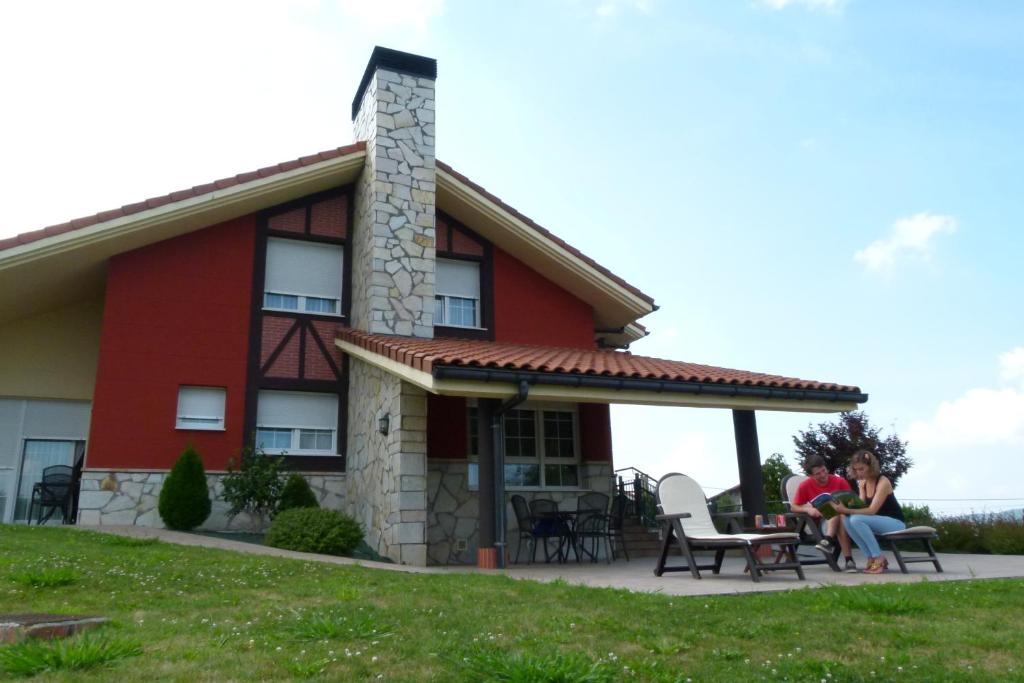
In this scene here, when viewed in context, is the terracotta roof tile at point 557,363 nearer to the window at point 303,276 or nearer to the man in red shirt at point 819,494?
the window at point 303,276

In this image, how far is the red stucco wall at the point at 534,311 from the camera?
14859 millimetres

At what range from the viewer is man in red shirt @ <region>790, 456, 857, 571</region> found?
8586 mm

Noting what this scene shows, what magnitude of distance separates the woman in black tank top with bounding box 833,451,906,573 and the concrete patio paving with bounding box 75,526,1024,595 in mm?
233

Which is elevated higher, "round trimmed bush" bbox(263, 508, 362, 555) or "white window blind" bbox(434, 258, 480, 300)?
"white window blind" bbox(434, 258, 480, 300)

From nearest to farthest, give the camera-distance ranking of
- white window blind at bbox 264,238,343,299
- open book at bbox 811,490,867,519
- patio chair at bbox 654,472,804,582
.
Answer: patio chair at bbox 654,472,804,582 < open book at bbox 811,490,867,519 < white window blind at bbox 264,238,343,299

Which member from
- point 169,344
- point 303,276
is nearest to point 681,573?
point 303,276

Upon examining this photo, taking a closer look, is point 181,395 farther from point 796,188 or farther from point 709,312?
point 796,188

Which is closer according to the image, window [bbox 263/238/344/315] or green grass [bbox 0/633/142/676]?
green grass [bbox 0/633/142/676]

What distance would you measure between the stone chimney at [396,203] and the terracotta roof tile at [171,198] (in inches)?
27.7

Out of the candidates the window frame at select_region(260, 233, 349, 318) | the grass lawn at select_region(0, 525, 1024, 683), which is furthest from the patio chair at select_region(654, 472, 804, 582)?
the window frame at select_region(260, 233, 349, 318)

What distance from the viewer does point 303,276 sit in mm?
13734

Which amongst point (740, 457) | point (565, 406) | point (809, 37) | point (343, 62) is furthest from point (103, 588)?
point (343, 62)

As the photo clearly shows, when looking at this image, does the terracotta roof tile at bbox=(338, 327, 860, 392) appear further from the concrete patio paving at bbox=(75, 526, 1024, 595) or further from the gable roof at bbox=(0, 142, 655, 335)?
the gable roof at bbox=(0, 142, 655, 335)

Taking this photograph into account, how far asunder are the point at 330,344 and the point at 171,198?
334 centimetres
